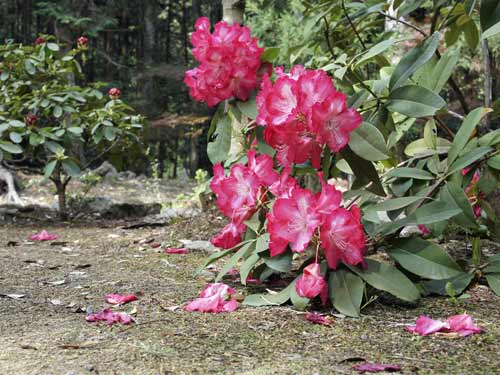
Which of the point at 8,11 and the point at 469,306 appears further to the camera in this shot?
the point at 8,11

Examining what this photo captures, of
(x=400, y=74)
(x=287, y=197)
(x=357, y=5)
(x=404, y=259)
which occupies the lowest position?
(x=404, y=259)

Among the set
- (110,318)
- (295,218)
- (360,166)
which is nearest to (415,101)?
(360,166)

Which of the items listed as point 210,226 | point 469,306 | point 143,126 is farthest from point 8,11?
point 469,306

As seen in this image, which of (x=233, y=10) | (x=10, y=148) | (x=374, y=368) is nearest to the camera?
(x=374, y=368)

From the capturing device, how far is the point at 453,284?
6.07 ft

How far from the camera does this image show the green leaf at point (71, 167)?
14.1 feet

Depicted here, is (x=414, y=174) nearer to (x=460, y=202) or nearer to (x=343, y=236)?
(x=460, y=202)

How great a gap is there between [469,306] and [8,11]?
13423 mm

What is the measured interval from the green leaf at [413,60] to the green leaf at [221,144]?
54 cm

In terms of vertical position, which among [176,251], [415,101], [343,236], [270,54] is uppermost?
[270,54]

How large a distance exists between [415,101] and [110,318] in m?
1.02

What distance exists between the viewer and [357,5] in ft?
7.34

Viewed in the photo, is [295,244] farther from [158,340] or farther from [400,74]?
[400,74]

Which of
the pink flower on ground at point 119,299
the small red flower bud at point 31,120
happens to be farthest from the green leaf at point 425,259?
the small red flower bud at point 31,120
